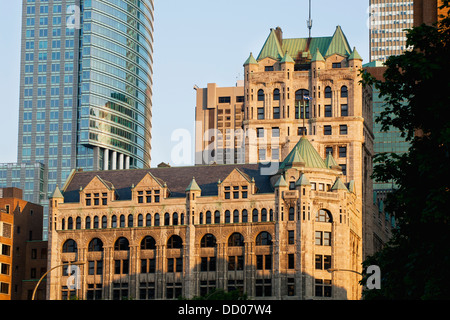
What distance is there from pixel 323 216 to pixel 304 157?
30.3ft

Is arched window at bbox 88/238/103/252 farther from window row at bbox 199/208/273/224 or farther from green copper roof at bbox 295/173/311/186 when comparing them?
green copper roof at bbox 295/173/311/186

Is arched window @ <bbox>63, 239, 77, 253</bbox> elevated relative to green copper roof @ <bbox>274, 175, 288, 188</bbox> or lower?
lower

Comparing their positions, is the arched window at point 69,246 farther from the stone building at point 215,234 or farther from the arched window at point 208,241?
the arched window at point 208,241

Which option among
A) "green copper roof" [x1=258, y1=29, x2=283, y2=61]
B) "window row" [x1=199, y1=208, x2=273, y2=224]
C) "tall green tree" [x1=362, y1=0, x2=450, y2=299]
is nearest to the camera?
"tall green tree" [x1=362, y1=0, x2=450, y2=299]

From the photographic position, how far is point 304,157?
136 meters

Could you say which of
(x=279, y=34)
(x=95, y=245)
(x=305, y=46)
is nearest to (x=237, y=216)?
(x=95, y=245)

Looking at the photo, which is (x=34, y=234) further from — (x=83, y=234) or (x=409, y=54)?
(x=409, y=54)

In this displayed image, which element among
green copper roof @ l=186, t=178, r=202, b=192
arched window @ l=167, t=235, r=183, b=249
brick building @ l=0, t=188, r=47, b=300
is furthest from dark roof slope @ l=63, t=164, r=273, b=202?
brick building @ l=0, t=188, r=47, b=300

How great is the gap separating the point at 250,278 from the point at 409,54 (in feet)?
265

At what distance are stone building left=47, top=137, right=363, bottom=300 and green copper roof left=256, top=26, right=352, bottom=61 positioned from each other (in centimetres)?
2392

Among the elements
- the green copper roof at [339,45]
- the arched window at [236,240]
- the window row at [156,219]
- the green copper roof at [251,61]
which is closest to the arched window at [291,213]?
the window row at [156,219]

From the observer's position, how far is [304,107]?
154 metres

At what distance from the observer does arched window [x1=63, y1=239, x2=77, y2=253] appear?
138m
